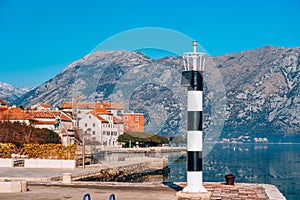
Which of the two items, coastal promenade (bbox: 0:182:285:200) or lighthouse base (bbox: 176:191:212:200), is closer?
lighthouse base (bbox: 176:191:212:200)

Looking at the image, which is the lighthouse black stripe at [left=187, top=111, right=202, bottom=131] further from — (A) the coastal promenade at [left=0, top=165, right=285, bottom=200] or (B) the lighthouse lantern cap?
(A) the coastal promenade at [left=0, top=165, right=285, bottom=200]

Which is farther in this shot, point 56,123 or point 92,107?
point 56,123

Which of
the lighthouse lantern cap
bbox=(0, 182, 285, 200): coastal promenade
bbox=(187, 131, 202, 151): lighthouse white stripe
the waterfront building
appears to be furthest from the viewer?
the waterfront building

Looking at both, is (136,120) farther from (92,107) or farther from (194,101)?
(92,107)

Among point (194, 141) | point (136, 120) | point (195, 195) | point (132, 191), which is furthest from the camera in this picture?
point (136, 120)

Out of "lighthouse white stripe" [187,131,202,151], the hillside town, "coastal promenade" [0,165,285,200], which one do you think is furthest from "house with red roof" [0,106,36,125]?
"lighthouse white stripe" [187,131,202,151]

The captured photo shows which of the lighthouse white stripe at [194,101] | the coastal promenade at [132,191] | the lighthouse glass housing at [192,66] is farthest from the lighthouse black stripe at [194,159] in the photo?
the lighthouse glass housing at [192,66]

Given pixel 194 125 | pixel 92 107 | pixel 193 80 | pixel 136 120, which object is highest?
pixel 92 107

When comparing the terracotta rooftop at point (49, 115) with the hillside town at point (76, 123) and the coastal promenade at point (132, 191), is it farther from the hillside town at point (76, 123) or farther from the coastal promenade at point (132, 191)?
the coastal promenade at point (132, 191)

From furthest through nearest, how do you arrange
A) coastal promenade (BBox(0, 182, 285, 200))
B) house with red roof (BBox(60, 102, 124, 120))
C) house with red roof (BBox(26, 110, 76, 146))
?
1. house with red roof (BBox(26, 110, 76, 146))
2. house with red roof (BBox(60, 102, 124, 120))
3. coastal promenade (BBox(0, 182, 285, 200))

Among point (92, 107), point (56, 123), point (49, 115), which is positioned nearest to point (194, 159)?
point (92, 107)

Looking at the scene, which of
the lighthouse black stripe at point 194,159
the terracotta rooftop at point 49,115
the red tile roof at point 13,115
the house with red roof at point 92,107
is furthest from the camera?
the terracotta rooftop at point 49,115

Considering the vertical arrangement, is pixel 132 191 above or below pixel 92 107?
below

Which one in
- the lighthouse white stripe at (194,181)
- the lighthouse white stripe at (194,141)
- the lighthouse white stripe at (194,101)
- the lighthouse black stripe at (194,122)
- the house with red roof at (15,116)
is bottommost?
the lighthouse white stripe at (194,181)
